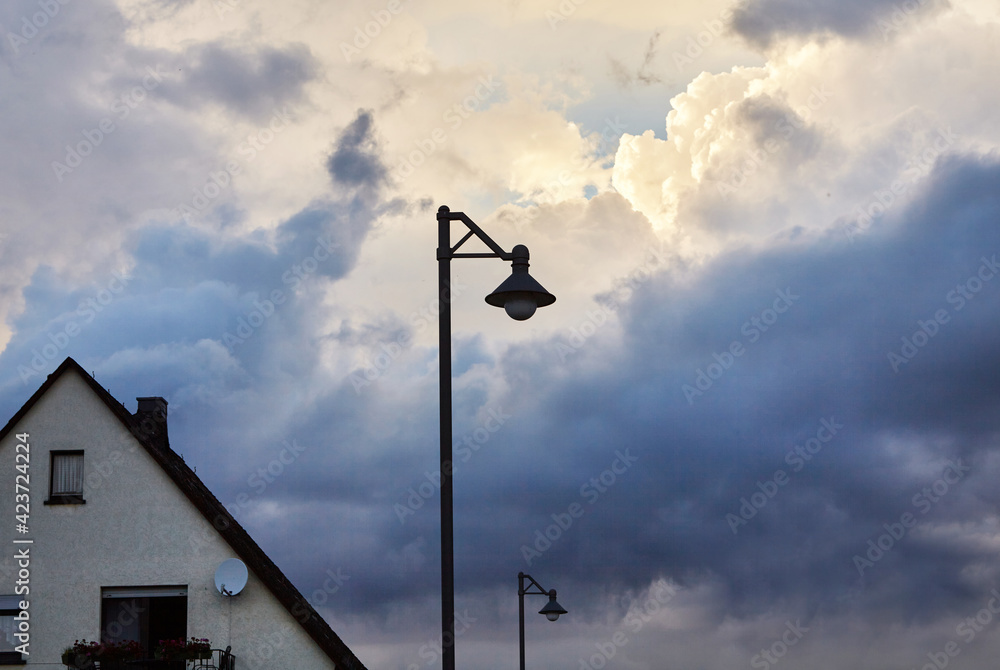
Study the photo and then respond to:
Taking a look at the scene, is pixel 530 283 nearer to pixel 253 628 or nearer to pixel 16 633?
pixel 253 628

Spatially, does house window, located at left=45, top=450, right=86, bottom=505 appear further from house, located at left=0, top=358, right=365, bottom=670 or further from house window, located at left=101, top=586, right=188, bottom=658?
house window, located at left=101, top=586, right=188, bottom=658

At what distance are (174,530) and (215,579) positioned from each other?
143cm

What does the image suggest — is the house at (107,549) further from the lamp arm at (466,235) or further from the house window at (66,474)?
the lamp arm at (466,235)

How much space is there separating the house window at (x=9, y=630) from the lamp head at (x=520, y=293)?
14560 mm

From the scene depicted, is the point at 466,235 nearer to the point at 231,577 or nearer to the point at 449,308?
the point at 449,308

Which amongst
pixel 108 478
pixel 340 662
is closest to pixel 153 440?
pixel 108 478

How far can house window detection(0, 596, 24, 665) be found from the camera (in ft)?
65.3

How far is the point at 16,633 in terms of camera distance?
20.2 metres

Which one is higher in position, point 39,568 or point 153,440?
point 153,440

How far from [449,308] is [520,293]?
2.63 feet

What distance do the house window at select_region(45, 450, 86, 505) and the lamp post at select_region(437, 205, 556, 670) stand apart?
44.6 feet

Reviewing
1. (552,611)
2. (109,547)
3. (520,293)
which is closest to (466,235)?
(520,293)

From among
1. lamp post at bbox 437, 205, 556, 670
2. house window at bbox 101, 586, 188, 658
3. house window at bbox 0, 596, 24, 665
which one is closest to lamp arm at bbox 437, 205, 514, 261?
lamp post at bbox 437, 205, 556, 670

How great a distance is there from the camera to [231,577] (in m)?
19.8
